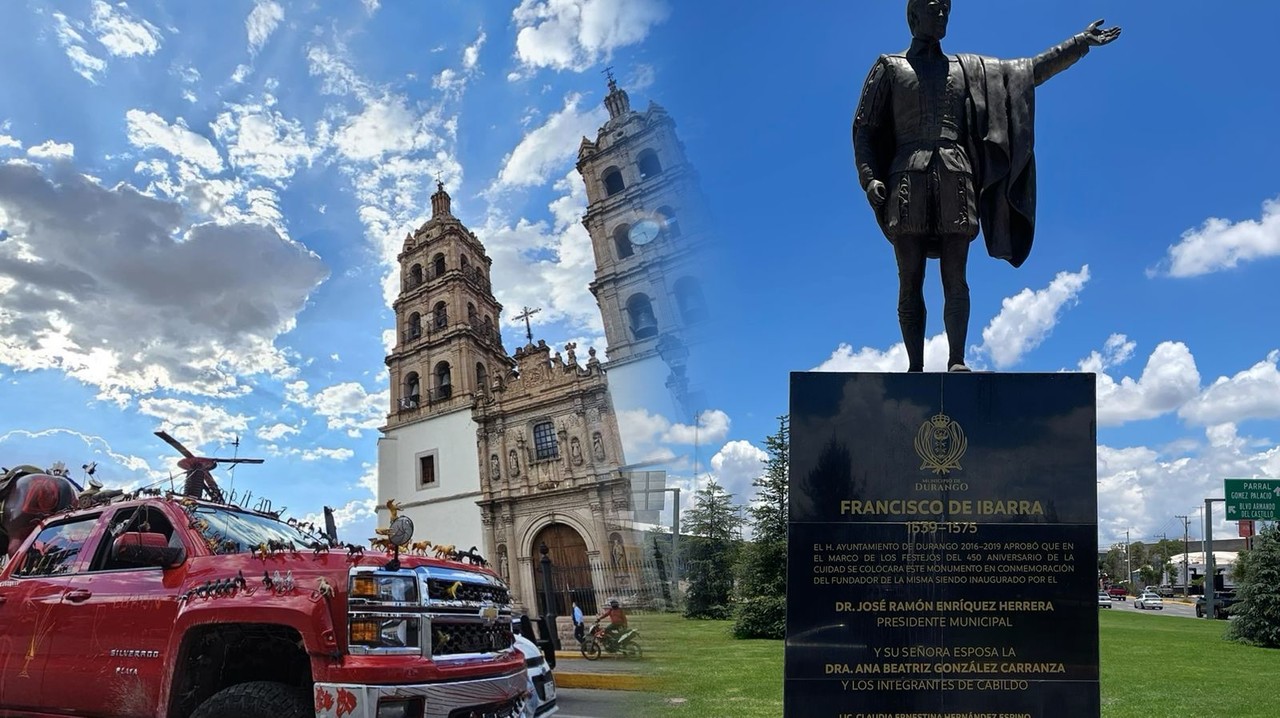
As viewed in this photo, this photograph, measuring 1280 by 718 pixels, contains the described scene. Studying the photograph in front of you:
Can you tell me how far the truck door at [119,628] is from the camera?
4902 mm

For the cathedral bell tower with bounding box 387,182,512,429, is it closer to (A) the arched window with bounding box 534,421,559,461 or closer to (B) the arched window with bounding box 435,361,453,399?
(B) the arched window with bounding box 435,361,453,399

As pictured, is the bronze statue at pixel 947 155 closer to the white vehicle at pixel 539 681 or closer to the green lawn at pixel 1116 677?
the white vehicle at pixel 539 681

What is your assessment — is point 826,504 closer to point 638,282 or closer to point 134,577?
point 134,577

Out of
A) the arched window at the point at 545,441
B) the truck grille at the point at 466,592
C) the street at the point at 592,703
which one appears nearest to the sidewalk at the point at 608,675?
the street at the point at 592,703

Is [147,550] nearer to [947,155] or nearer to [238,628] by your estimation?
[238,628]

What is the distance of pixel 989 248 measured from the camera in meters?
5.86

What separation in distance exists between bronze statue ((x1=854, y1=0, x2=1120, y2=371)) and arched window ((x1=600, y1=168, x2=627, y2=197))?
31.2 meters

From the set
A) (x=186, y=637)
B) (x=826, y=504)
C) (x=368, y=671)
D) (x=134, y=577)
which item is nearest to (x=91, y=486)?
(x=134, y=577)

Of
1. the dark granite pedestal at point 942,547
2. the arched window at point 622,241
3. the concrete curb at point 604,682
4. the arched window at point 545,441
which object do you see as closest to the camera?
the dark granite pedestal at point 942,547

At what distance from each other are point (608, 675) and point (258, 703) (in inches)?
299

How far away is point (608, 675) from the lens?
1152 centimetres

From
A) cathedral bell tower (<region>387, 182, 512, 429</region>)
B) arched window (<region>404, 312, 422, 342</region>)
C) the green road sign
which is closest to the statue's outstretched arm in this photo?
the green road sign

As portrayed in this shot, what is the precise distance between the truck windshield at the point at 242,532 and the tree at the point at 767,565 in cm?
1487

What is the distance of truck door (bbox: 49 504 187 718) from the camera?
193 inches
